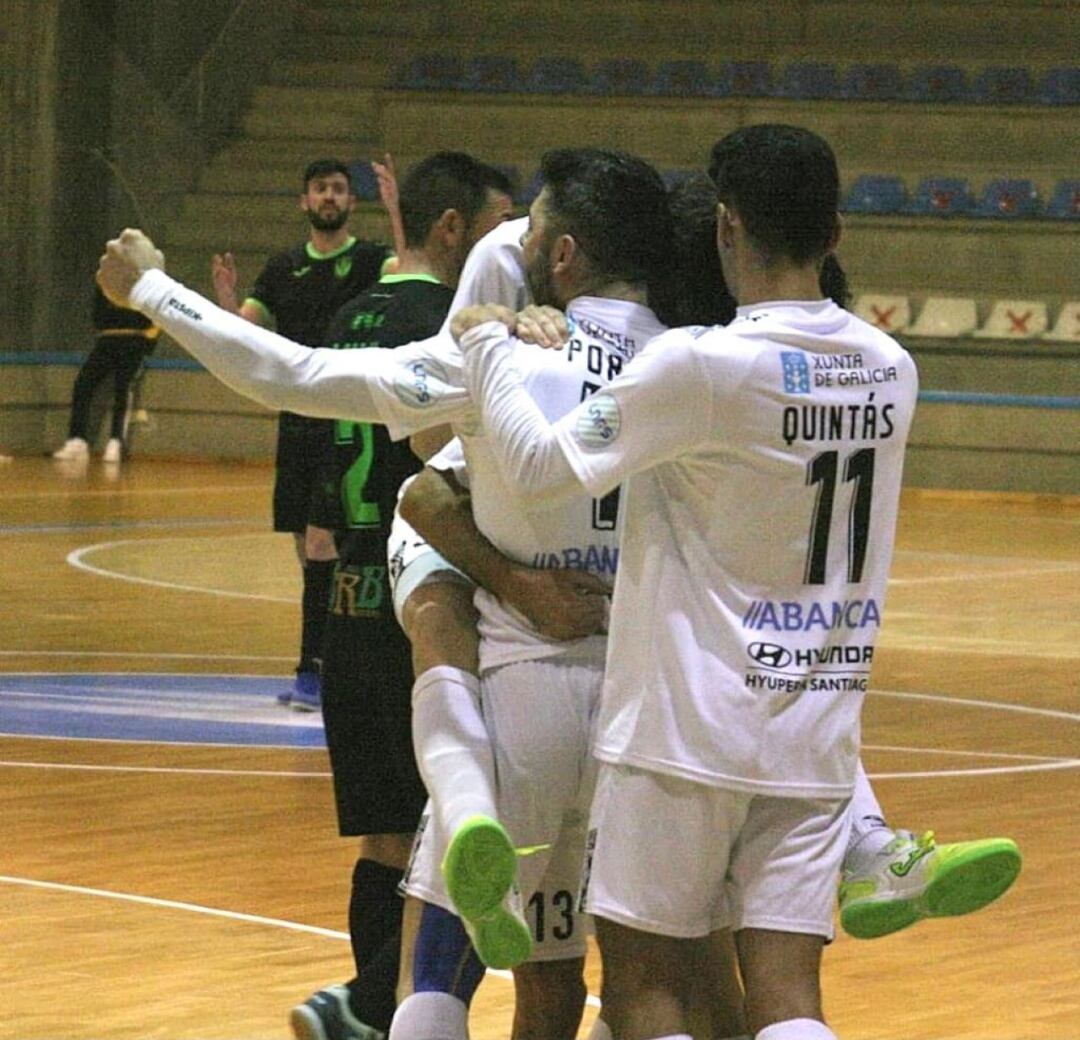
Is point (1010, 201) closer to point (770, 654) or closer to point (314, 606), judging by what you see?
point (314, 606)

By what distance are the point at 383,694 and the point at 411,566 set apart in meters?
0.72

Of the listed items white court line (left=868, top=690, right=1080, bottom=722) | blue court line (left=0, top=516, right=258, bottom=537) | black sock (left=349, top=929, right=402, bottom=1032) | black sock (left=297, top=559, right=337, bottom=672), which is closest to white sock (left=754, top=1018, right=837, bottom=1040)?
black sock (left=349, top=929, right=402, bottom=1032)

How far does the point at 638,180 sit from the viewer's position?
3947mm

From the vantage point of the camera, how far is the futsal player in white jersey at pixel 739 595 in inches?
139

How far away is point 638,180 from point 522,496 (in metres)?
0.59

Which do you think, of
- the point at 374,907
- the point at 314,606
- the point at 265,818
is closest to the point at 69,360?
the point at 314,606

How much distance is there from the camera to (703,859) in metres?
3.56

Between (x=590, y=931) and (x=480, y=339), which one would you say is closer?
(x=480, y=339)

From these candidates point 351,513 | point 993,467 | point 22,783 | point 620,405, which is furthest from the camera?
point 993,467

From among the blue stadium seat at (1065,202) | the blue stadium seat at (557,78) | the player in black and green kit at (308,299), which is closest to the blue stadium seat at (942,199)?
the blue stadium seat at (1065,202)

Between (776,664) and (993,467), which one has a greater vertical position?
(776,664)

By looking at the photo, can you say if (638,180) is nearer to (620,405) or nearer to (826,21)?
(620,405)

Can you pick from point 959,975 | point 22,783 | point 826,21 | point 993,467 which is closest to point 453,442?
point 959,975

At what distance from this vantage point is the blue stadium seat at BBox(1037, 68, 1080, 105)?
883 inches
